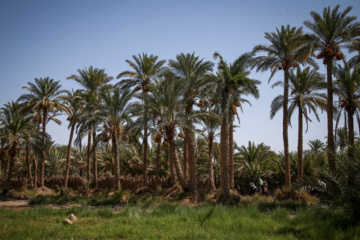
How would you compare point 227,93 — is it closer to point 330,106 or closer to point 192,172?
point 192,172

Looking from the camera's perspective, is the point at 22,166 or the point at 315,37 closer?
the point at 315,37

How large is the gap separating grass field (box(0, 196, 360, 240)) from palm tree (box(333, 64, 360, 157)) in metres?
12.5

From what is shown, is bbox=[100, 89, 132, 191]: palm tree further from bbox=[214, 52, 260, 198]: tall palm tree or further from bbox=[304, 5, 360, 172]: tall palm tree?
bbox=[304, 5, 360, 172]: tall palm tree

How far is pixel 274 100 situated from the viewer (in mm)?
24031

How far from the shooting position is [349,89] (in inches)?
808

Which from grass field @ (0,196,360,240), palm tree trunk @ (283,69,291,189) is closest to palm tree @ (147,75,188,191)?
palm tree trunk @ (283,69,291,189)

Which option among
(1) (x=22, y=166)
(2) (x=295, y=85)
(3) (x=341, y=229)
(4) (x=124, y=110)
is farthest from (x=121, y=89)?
(1) (x=22, y=166)

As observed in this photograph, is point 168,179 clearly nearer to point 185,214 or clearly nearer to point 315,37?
point 185,214

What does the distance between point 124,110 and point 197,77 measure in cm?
713

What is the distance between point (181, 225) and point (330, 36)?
681 inches

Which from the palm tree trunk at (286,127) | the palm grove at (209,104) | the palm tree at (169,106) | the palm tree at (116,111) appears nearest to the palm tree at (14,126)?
the palm grove at (209,104)

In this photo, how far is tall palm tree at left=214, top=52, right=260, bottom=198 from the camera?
1964cm

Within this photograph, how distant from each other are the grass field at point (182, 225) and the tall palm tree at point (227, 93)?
24.1ft

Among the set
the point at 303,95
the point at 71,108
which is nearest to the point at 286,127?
the point at 303,95
